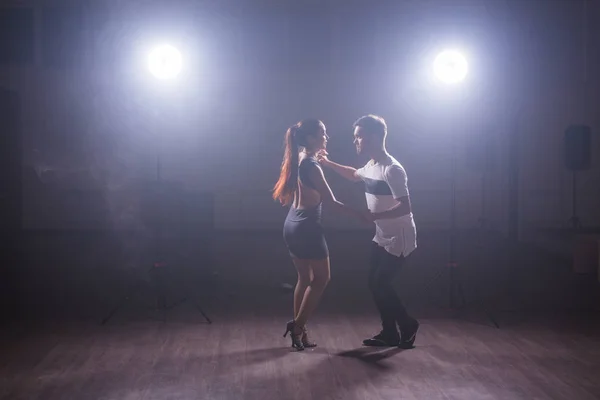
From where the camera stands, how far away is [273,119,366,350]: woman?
4.03 m

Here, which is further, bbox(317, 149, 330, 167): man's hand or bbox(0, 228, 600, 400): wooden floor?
bbox(317, 149, 330, 167): man's hand

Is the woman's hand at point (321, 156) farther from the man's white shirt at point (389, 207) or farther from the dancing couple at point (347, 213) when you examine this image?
the man's white shirt at point (389, 207)

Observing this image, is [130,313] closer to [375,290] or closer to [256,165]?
[375,290]

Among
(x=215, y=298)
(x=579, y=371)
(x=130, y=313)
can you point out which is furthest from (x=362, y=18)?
(x=579, y=371)

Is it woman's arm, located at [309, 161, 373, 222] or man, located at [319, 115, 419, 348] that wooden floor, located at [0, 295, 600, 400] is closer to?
man, located at [319, 115, 419, 348]

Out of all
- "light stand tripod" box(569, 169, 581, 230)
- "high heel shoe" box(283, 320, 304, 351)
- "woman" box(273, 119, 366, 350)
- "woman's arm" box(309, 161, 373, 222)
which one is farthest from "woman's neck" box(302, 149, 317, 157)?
"light stand tripod" box(569, 169, 581, 230)

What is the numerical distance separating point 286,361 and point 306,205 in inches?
36.0

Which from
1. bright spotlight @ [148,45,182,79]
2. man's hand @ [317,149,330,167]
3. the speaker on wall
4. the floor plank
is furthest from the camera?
the speaker on wall

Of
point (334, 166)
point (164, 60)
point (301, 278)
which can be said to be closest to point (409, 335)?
point (301, 278)

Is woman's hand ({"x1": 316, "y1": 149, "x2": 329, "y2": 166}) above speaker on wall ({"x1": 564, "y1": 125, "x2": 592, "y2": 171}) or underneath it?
underneath

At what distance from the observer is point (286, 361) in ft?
13.0

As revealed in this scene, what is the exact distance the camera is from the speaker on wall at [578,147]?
9648mm

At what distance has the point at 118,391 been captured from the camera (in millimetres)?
3432

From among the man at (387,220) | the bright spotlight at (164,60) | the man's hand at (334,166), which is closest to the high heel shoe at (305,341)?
the man at (387,220)
